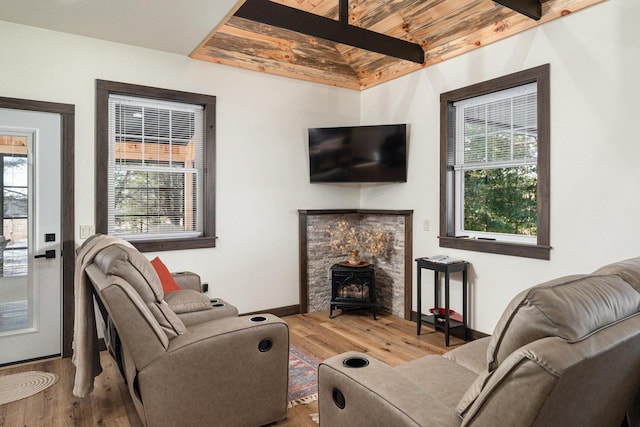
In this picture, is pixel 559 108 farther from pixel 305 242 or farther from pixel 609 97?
pixel 305 242

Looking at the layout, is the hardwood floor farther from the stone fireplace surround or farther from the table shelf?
the stone fireplace surround

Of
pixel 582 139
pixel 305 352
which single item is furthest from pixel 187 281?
pixel 582 139

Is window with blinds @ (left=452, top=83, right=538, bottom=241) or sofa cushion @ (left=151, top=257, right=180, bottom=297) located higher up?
window with blinds @ (left=452, top=83, right=538, bottom=241)

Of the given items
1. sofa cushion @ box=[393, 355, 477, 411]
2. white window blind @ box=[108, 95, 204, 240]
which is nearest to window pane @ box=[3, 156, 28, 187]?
white window blind @ box=[108, 95, 204, 240]

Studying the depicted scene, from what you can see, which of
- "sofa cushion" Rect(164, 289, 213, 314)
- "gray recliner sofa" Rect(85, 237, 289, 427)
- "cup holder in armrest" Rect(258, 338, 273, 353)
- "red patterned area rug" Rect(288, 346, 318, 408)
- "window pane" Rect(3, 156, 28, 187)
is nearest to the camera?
"gray recliner sofa" Rect(85, 237, 289, 427)

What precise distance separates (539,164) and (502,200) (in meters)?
0.53

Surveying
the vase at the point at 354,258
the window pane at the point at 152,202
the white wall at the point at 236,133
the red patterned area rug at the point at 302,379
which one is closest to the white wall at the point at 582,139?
the vase at the point at 354,258

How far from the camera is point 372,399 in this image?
4.64ft

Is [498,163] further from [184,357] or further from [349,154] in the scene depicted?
[184,357]

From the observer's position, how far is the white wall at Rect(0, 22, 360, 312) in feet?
10.9

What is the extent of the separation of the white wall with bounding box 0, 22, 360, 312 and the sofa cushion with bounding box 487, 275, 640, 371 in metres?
3.37

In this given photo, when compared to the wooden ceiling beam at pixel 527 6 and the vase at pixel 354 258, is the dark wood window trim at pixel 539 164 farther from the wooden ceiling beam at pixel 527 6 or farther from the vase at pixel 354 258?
the vase at pixel 354 258

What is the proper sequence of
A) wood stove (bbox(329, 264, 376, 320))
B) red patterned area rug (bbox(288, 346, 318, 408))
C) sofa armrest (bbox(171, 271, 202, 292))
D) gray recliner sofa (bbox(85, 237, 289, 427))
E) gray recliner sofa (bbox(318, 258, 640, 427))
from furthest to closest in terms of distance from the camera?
wood stove (bbox(329, 264, 376, 320)) → sofa armrest (bbox(171, 271, 202, 292)) → red patterned area rug (bbox(288, 346, 318, 408)) → gray recliner sofa (bbox(85, 237, 289, 427)) → gray recliner sofa (bbox(318, 258, 640, 427))

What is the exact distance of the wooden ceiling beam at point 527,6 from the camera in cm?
291
